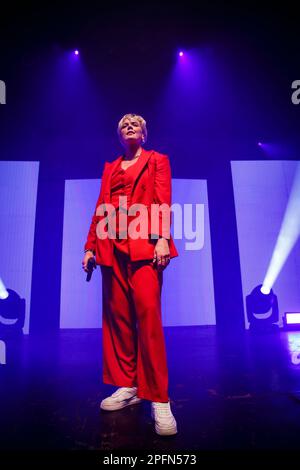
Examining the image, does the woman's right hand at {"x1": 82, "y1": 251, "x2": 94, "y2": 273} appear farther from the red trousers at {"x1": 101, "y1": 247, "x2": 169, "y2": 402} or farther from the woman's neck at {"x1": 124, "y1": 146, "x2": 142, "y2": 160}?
the woman's neck at {"x1": 124, "y1": 146, "x2": 142, "y2": 160}

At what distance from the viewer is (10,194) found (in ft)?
15.6

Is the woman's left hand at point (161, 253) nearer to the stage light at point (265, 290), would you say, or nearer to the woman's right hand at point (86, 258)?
the woman's right hand at point (86, 258)

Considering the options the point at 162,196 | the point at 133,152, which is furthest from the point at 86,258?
the point at 133,152

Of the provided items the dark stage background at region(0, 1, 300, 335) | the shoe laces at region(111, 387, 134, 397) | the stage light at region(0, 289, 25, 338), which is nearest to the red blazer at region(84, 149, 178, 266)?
the shoe laces at region(111, 387, 134, 397)

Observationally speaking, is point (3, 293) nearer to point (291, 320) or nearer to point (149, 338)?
point (149, 338)

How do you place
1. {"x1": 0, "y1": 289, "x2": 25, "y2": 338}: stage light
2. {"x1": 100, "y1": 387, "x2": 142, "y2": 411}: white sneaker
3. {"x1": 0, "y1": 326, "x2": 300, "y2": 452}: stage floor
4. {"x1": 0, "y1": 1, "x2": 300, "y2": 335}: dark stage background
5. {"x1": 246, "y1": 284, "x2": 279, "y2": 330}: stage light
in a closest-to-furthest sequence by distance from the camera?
1. {"x1": 0, "y1": 326, "x2": 300, "y2": 452}: stage floor
2. {"x1": 100, "y1": 387, "x2": 142, "y2": 411}: white sneaker
3. {"x1": 0, "y1": 1, "x2": 300, "y2": 335}: dark stage background
4. {"x1": 0, "y1": 289, "x2": 25, "y2": 338}: stage light
5. {"x1": 246, "y1": 284, "x2": 279, "y2": 330}: stage light

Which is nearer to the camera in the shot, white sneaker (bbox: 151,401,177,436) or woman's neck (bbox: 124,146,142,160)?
white sneaker (bbox: 151,401,177,436)

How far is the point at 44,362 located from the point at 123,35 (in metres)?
3.96

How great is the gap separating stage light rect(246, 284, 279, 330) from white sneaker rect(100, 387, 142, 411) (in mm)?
3428

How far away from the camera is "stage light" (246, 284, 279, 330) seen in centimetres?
438

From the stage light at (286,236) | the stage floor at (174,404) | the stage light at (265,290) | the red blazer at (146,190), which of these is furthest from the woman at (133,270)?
the stage light at (286,236)

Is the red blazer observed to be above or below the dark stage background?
below

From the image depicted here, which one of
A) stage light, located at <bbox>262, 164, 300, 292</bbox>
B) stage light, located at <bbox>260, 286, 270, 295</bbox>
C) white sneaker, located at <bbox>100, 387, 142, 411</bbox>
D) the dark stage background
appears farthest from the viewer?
stage light, located at <bbox>262, 164, 300, 292</bbox>
